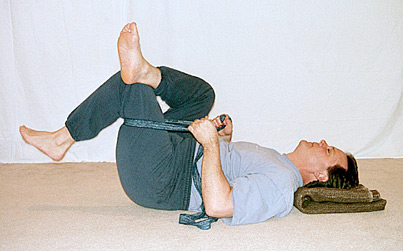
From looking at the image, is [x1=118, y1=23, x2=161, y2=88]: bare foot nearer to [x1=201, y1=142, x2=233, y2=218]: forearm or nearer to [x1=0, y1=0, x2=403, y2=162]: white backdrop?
[x1=201, y1=142, x2=233, y2=218]: forearm

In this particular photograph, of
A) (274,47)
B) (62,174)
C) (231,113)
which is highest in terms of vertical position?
(274,47)

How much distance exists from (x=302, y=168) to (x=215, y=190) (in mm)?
515

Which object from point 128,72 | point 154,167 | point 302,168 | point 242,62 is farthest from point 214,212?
point 242,62

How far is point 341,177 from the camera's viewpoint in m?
1.86

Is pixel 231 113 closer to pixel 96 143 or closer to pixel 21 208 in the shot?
pixel 96 143

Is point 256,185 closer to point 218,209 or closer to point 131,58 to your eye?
point 218,209

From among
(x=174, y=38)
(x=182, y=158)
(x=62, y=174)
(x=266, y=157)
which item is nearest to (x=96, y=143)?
(x=62, y=174)

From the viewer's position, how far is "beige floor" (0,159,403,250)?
4.83 ft

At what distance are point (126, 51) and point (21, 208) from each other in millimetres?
861

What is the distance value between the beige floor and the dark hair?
0.14 m

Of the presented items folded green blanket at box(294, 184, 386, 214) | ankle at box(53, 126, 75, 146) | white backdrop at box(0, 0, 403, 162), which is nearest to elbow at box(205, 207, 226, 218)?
folded green blanket at box(294, 184, 386, 214)

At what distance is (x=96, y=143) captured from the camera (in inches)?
113

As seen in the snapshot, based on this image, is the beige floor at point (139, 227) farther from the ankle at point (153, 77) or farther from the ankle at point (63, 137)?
the ankle at point (153, 77)

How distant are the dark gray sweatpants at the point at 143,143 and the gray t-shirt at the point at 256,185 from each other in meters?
0.08
